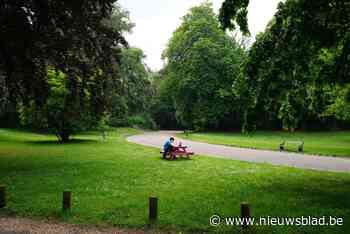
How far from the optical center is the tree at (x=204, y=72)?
187 ft

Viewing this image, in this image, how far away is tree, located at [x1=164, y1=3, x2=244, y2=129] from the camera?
57.1m

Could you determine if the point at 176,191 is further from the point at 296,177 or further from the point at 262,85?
the point at 296,177

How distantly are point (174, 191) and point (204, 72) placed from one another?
4692 cm

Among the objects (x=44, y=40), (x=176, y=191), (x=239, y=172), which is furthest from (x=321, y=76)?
(x=44, y=40)

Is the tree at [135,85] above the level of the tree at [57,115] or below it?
above

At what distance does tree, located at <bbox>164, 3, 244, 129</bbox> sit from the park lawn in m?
39.3

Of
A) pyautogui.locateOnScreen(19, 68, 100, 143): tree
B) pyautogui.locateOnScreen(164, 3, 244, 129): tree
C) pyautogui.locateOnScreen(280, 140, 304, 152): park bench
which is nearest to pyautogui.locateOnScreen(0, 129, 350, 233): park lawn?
pyautogui.locateOnScreen(280, 140, 304, 152): park bench

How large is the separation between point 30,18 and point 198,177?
9.48 metres

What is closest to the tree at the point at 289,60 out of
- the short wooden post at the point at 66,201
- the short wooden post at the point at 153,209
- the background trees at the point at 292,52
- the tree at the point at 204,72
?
the background trees at the point at 292,52

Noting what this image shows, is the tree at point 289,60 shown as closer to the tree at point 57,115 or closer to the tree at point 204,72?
the tree at point 57,115

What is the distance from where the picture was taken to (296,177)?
1462cm

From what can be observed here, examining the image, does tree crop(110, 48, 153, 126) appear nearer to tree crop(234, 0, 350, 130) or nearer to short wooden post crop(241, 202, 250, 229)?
tree crop(234, 0, 350, 130)

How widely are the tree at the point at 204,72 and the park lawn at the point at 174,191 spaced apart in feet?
129

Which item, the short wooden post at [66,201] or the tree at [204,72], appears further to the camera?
the tree at [204,72]
